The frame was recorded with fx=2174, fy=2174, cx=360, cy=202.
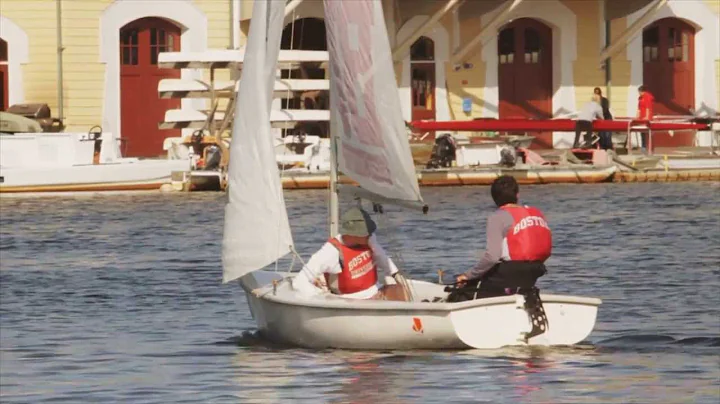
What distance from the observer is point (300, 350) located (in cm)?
1933

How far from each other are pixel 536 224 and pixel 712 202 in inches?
929

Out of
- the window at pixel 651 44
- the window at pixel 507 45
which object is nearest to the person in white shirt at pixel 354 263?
the window at pixel 507 45

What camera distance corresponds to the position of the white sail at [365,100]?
64.8ft

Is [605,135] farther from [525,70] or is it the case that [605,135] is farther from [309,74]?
[309,74]

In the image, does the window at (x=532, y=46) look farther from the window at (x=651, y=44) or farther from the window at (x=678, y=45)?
the window at (x=678, y=45)

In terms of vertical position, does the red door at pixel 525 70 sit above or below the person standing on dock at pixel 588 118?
above

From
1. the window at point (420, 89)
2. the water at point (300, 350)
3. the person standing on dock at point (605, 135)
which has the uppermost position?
the window at point (420, 89)

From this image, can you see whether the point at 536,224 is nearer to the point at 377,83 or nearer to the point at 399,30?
the point at 377,83

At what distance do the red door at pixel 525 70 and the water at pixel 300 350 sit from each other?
13.6 m

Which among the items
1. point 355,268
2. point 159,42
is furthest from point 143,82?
point 355,268

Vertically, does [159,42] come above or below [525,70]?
above

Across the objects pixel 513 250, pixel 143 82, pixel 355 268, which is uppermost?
pixel 143 82

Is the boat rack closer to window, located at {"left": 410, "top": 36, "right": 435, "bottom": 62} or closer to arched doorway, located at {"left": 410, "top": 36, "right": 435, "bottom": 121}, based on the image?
arched doorway, located at {"left": 410, "top": 36, "right": 435, "bottom": 121}

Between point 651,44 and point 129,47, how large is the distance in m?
13.5
